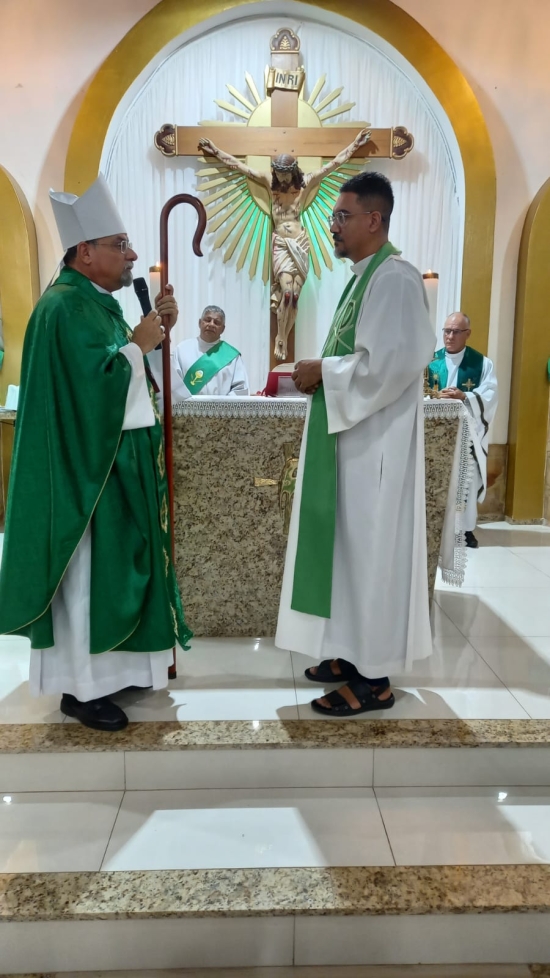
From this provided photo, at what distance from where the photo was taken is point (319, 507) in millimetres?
2223

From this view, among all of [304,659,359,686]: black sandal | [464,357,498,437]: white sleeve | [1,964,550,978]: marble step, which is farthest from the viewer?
[464,357,498,437]: white sleeve

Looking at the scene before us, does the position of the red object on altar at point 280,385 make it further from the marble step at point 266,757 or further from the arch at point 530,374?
the arch at point 530,374

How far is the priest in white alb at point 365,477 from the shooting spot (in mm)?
2080

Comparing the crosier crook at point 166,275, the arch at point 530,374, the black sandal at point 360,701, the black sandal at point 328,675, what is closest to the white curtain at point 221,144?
the arch at point 530,374

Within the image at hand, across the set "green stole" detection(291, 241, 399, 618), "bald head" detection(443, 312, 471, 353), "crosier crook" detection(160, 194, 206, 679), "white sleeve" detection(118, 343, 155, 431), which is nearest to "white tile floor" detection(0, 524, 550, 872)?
"green stole" detection(291, 241, 399, 618)

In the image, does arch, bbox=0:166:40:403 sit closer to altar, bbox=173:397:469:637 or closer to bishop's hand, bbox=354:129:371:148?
bishop's hand, bbox=354:129:371:148

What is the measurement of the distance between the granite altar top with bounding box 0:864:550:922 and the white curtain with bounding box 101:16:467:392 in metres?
4.24

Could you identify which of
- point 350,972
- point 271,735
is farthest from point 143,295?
point 350,972

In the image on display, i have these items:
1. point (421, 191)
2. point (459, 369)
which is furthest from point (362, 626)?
point (421, 191)

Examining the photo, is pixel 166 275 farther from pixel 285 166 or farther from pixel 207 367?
pixel 285 166

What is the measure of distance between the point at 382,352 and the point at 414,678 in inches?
50.8

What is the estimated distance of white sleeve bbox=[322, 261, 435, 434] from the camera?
80.8 inches

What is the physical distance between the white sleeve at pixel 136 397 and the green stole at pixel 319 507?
54 centimetres

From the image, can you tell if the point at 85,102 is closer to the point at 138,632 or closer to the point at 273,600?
the point at 273,600
